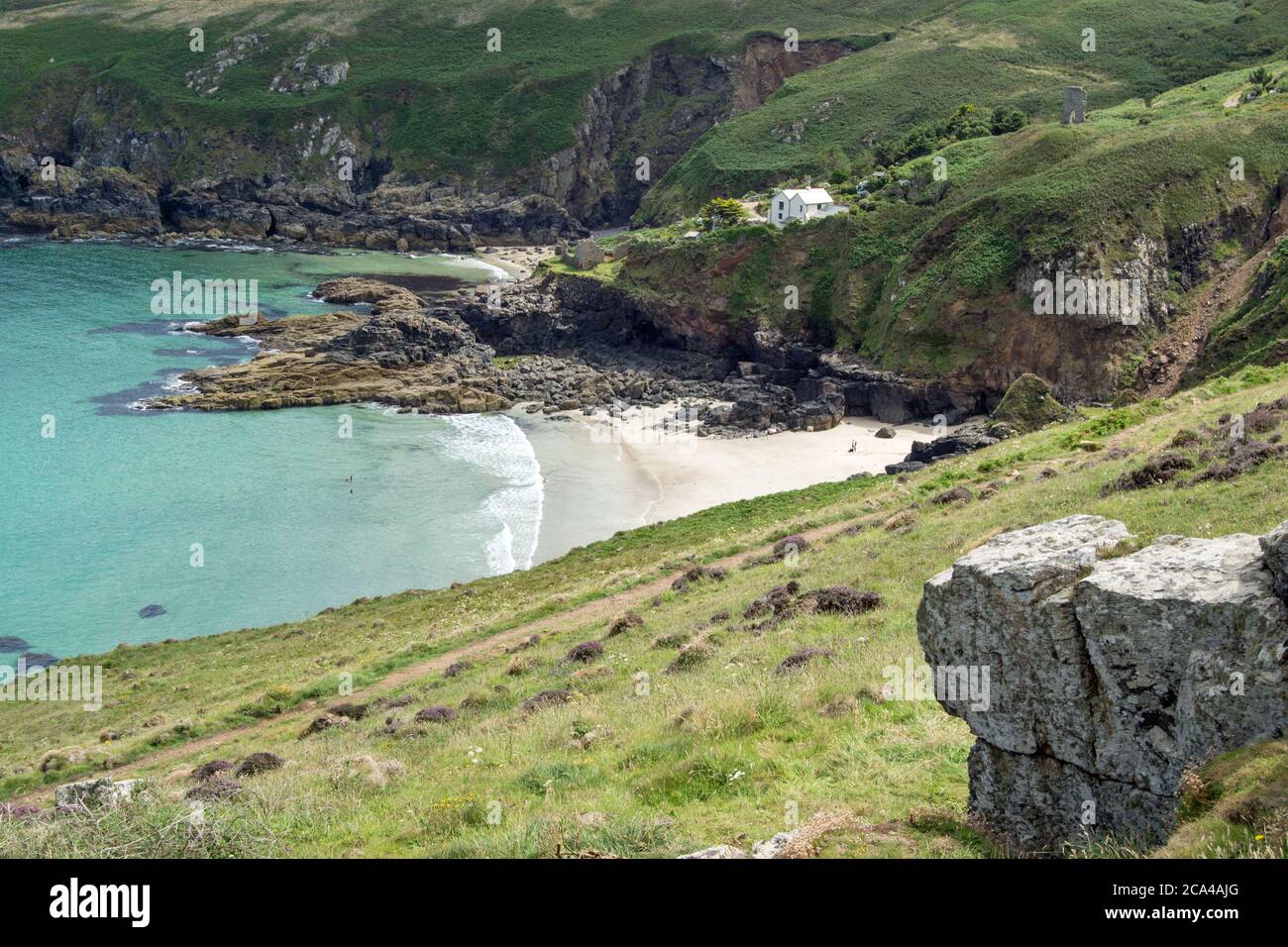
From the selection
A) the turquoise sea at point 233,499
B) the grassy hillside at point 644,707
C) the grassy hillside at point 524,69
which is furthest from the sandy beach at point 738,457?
the grassy hillside at point 524,69

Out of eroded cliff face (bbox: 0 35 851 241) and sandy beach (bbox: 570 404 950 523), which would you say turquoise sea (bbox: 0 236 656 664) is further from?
eroded cliff face (bbox: 0 35 851 241)

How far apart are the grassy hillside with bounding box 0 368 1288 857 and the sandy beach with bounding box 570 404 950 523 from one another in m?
11.4

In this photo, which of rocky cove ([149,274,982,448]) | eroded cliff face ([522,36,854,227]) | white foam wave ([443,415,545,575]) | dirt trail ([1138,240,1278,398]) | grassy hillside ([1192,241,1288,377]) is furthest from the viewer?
eroded cliff face ([522,36,854,227])

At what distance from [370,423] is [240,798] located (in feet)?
179

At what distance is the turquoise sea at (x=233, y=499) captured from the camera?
142 ft

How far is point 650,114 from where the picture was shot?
15438cm

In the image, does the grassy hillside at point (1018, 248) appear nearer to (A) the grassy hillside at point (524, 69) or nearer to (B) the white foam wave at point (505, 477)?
(B) the white foam wave at point (505, 477)

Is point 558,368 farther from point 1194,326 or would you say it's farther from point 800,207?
point 1194,326

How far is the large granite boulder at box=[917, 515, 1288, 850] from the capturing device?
332 inches

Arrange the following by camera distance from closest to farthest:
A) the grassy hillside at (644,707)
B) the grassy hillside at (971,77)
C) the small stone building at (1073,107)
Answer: the grassy hillside at (644,707) → the small stone building at (1073,107) → the grassy hillside at (971,77)

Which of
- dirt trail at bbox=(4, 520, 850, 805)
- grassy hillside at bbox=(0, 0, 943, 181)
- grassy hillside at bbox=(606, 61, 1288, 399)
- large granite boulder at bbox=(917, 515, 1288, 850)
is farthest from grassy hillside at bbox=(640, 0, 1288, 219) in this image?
large granite boulder at bbox=(917, 515, 1288, 850)

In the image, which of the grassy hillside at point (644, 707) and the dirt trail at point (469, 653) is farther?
the dirt trail at point (469, 653)

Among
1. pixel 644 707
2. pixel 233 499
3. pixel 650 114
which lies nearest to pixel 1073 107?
pixel 233 499

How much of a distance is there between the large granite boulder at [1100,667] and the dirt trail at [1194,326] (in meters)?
49.4
